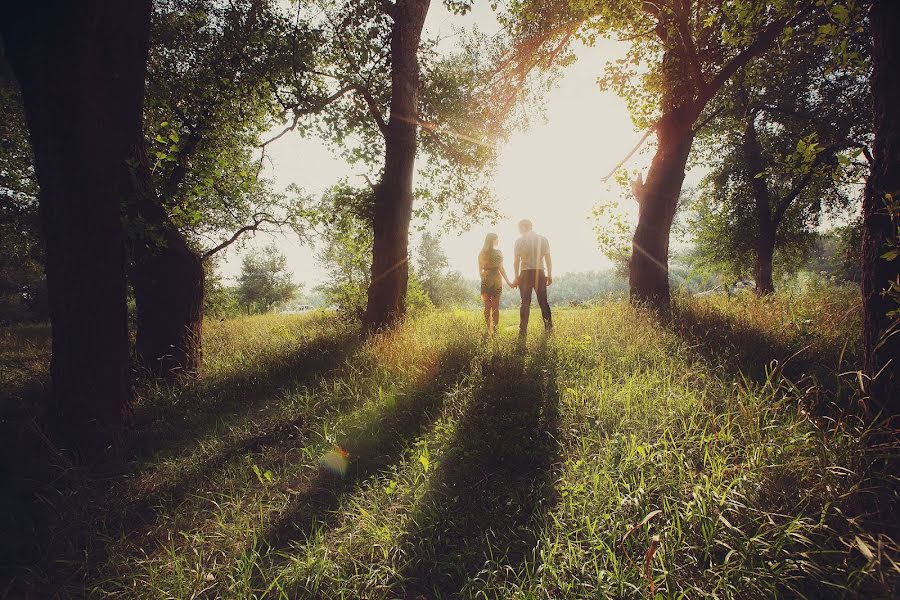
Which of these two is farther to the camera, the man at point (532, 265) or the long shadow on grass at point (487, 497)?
the man at point (532, 265)

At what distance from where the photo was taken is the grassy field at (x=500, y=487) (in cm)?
183

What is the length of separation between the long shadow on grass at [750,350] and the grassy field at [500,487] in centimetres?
4

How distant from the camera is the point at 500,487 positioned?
8.42 feet

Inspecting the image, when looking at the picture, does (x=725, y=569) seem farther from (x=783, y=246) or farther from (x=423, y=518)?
(x=783, y=246)

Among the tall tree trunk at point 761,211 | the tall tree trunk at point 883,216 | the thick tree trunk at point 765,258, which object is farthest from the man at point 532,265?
the thick tree trunk at point 765,258

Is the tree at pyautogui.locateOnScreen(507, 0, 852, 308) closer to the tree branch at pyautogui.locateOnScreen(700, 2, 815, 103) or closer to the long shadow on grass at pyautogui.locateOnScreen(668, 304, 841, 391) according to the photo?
the tree branch at pyautogui.locateOnScreen(700, 2, 815, 103)

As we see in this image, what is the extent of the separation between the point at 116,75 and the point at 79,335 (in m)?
2.86

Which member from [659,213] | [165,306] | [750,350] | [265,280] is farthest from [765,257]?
[265,280]

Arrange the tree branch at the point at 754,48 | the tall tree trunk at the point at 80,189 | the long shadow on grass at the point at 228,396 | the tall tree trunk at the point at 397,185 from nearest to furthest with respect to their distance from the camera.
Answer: the tall tree trunk at the point at 80,189 < the long shadow on grass at the point at 228,396 < the tree branch at the point at 754,48 < the tall tree trunk at the point at 397,185

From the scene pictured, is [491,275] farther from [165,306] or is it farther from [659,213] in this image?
[165,306]

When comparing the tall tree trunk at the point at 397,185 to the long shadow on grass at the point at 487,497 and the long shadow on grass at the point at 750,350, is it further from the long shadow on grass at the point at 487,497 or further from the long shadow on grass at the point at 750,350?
the long shadow on grass at the point at 750,350

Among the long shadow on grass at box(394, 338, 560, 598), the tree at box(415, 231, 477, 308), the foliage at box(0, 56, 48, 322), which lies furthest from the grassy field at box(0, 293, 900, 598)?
the tree at box(415, 231, 477, 308)

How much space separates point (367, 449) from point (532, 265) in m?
4.88

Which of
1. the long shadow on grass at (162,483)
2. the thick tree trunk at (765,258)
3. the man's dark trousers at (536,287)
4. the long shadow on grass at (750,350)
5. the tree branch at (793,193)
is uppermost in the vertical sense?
the tree branch at (793,193)
